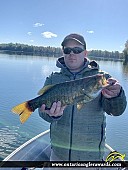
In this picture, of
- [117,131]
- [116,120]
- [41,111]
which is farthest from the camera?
[116,120]

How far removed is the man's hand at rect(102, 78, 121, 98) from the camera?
106 inches

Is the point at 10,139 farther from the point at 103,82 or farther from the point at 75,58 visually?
the point at 103,82

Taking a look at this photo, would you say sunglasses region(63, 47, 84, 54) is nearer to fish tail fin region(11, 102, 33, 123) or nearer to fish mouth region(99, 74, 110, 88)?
fish mouth region(99, 74, 110, 88)

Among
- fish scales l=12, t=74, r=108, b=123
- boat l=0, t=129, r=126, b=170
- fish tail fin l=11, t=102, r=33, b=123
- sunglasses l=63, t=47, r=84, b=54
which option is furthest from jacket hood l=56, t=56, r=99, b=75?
boat l=0, t=129, r=126, b=170

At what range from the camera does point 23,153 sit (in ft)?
18.3

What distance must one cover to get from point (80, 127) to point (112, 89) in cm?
59

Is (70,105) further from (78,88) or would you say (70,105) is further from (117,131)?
(117,131)

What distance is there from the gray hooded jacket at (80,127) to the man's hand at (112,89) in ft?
0.49

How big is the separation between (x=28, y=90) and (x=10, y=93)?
1970 millimetres

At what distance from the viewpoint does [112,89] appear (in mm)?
2721

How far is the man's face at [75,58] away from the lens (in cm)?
306

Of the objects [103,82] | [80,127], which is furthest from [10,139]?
[103,82]

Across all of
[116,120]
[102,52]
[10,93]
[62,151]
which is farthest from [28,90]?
[102,52]

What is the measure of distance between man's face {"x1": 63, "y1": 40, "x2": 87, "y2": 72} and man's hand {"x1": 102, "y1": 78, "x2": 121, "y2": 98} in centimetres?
50
